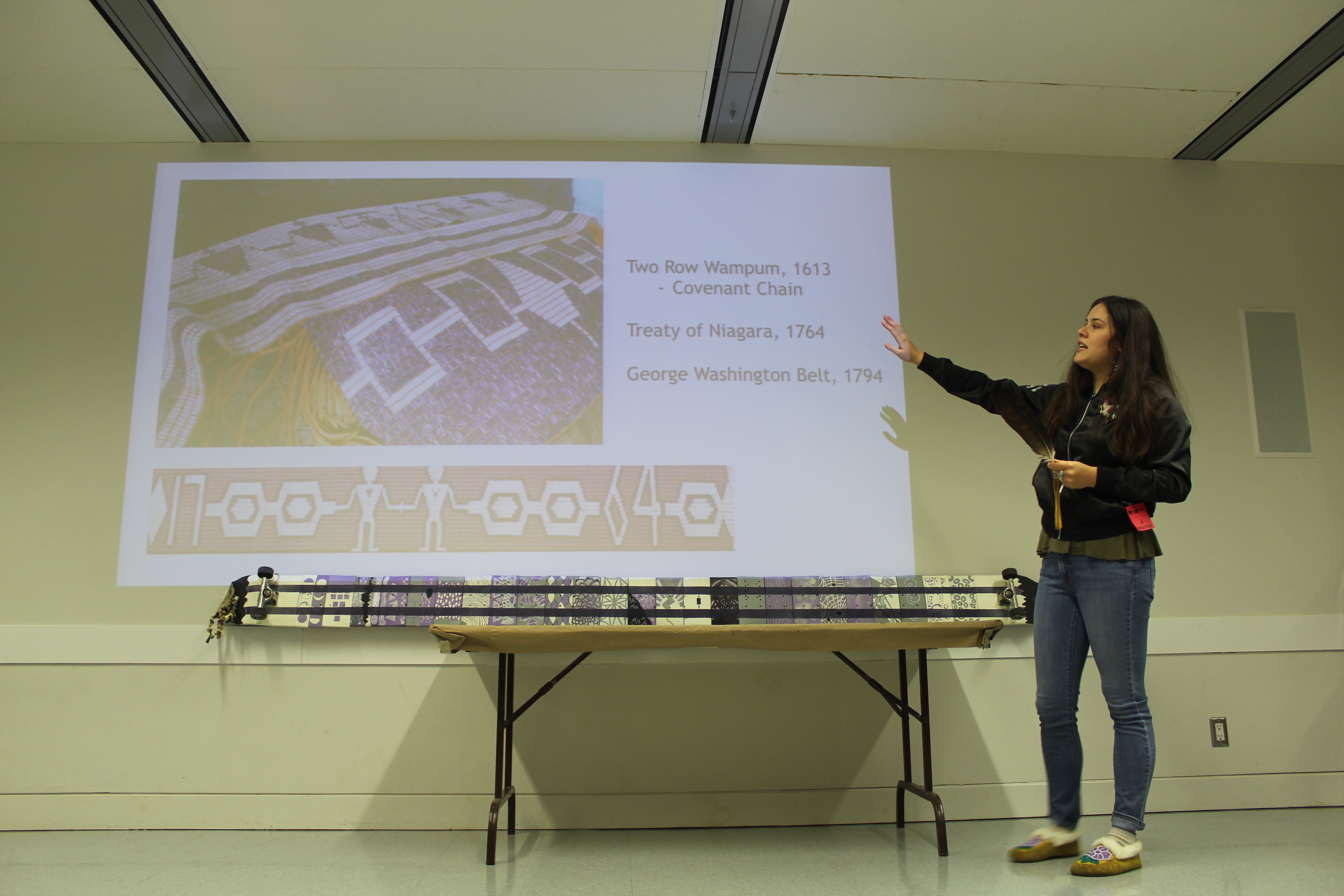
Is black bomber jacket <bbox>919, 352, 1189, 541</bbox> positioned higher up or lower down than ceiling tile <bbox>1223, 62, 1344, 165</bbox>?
lower down

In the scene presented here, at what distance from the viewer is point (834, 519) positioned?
2793mm

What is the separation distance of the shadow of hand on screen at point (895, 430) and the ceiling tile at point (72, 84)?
277cm

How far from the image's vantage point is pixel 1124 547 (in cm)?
188

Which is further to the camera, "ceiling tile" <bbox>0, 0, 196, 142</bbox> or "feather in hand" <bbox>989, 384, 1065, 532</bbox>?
"ceiling tile" <bbox>0, 0, 196, 142</bbox>

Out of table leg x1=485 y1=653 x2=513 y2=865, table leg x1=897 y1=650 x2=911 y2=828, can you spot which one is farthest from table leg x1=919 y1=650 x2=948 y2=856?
table leg x1=485 y1=653 x2=513 y2=865

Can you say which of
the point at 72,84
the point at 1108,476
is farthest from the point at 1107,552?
the point at 72,84

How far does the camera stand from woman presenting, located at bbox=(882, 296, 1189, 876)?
188cm

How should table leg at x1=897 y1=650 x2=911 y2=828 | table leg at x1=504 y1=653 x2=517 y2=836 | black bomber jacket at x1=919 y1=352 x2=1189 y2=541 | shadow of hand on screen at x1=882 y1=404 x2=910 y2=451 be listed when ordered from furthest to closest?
shadow of hand on screen at x1=882 y1=404 x2=910 y2=451 → table leg at x1=897 y1=650 x2=911 y2=828 → table leg at x1=504 y1=653 x2=517 y2=836 → black bomber jacket at x1=919 y1=352 x2=1189 y2=541

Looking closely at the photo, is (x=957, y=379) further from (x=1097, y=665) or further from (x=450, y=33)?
(x=450, y=33)

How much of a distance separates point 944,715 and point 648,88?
7.87ft

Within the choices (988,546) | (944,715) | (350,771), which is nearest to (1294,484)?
(988,546)

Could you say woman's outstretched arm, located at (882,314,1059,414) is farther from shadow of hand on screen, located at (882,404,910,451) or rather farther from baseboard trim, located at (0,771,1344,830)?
baseboard trim, located at (0,771,1344,830)

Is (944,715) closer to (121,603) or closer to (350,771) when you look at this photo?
(350,771)

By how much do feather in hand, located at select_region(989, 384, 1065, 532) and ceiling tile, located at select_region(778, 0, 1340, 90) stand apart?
116 centimetres
